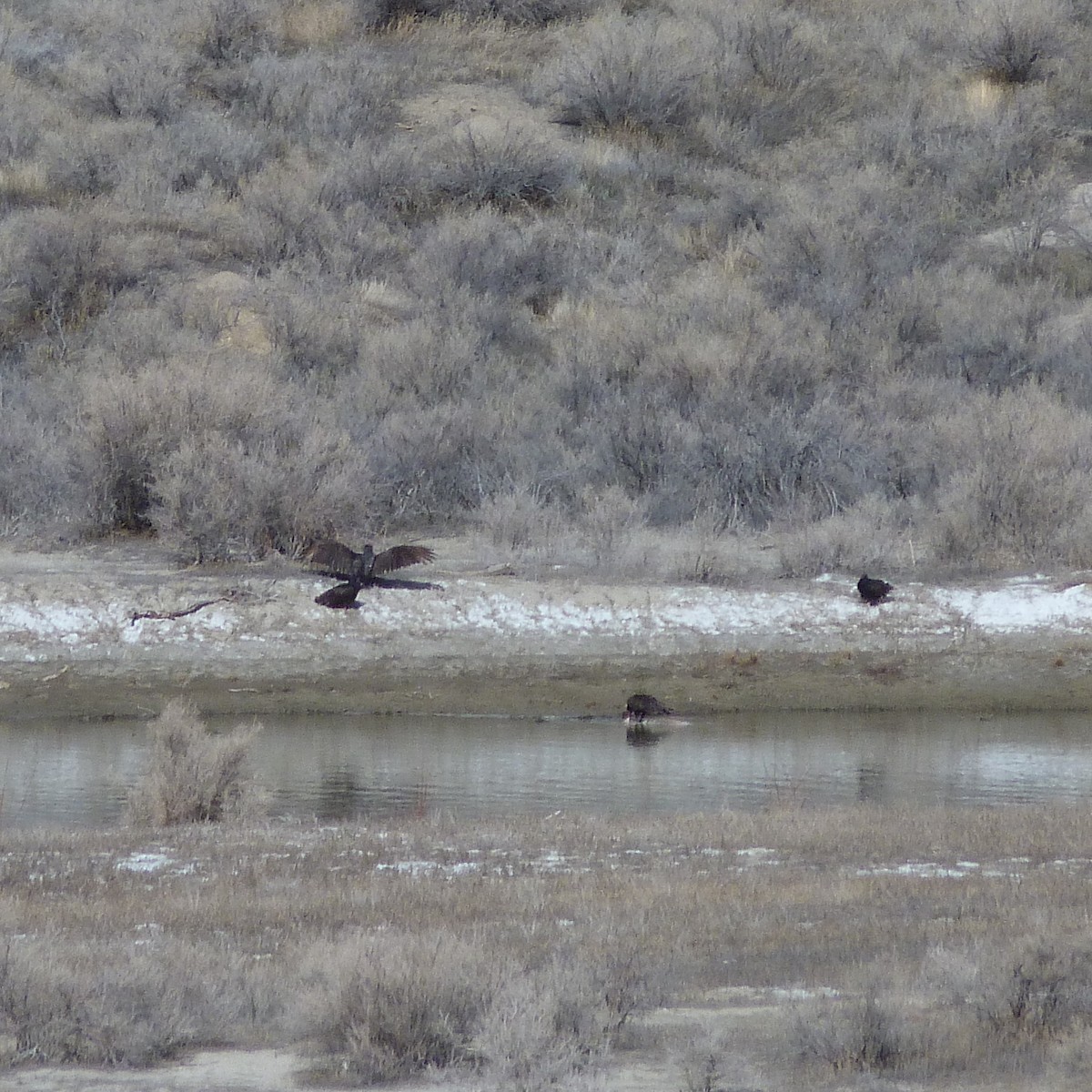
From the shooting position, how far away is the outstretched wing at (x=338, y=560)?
48.2ft

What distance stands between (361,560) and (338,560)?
0.23 meters

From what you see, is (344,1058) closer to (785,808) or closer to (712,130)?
(785,808)

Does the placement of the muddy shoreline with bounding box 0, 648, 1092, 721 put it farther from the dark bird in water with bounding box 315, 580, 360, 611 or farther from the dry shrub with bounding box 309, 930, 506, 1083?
the dry shrub with bounding box 309, 930, 506, 1083

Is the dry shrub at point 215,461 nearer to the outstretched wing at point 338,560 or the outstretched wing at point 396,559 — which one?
the outstretched wing at point 338,560

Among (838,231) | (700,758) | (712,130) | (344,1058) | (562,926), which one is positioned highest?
(712,130)

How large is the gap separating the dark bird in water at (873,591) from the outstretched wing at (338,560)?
4522 millimetres

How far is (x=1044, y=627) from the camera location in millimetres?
14539

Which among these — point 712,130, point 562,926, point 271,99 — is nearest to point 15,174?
point 271,99

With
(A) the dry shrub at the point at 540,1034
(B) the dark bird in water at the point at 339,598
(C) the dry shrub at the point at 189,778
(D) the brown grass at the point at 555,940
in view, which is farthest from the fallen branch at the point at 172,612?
(A) the dry shrub at the point at 540,1034

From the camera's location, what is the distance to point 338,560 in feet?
48.6

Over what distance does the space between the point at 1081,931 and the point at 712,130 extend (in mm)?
29808

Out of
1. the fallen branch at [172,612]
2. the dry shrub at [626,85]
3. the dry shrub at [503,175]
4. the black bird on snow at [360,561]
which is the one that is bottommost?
the fallen branch at [172,612]

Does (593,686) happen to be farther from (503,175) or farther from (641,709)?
(503,175)

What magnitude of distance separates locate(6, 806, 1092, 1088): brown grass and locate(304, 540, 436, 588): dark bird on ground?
6.12 m
